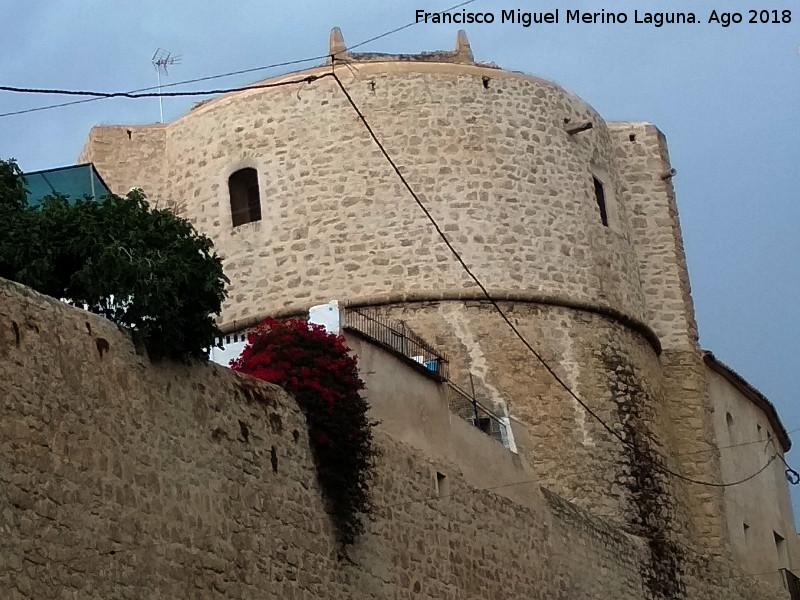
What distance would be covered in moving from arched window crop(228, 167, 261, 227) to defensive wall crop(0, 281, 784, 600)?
607cm

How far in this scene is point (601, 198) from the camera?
25.6m

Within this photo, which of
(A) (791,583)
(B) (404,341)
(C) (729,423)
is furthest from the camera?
(A) (791,583)

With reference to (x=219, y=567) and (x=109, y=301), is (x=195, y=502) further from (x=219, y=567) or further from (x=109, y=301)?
(x=109, y=301)

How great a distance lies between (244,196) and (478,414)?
531 centimetres

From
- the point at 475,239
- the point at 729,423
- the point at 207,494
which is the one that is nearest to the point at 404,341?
the point at 475,239

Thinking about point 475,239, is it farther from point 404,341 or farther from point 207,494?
point 207,494

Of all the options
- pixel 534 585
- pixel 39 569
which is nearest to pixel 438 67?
pixel 534 585

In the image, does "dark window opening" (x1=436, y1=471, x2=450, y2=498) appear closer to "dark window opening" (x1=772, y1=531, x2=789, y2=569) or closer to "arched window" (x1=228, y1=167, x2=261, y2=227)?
"arched window" (x1=228, y1=167, x2=261, y2=227)

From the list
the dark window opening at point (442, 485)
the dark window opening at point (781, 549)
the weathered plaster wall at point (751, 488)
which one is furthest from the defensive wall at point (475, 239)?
the dark window opening at point (442, 485)

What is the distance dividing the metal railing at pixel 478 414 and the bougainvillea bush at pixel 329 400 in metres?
4.02

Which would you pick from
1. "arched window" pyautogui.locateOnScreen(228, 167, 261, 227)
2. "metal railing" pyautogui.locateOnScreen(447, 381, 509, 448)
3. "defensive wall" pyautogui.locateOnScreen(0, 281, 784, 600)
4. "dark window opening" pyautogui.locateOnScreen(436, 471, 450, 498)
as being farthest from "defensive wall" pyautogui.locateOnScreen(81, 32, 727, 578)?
"dark window opening" pyautogui.locateOnScreen(436, 471, 450, 498)

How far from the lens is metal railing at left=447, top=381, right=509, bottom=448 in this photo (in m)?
21.0

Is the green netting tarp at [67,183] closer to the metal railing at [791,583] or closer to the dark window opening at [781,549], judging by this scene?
the metal railing at [791,583]

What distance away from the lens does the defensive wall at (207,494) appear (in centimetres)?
1255
